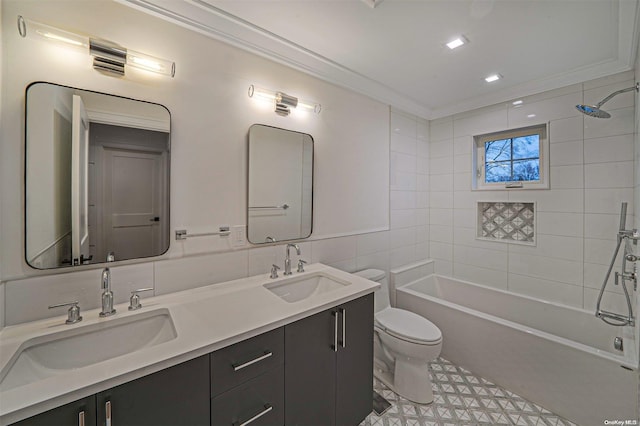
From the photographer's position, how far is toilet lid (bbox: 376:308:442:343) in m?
1.79

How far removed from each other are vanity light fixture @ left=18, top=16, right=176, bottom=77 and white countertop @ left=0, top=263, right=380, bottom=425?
1.12m

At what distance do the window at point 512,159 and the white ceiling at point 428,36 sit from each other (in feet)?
1.51

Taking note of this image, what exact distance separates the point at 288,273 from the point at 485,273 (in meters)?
2.21

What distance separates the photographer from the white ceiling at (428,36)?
1373mm

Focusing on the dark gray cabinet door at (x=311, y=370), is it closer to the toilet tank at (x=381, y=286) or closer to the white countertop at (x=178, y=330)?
the white countertop at (x=178, y=330)

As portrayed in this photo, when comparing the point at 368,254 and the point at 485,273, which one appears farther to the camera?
the point at 485,273

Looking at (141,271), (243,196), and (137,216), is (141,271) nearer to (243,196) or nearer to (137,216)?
(137,216)

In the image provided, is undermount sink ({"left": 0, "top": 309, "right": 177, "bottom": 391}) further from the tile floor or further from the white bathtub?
the white bathtub

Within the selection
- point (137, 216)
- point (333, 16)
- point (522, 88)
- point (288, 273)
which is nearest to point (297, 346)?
point (288, 273)

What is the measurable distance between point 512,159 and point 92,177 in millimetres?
3308

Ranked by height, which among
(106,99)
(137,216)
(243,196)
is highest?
(106,99)

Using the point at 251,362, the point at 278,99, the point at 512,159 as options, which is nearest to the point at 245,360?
the point at 251,362

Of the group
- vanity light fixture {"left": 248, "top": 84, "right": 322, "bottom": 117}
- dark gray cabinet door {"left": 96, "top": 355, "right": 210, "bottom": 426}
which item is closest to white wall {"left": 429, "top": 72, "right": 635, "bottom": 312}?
vanity light fixture {"left": 248, "top": 84, "right": 322, "bottom": 117}

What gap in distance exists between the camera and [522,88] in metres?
2.31
